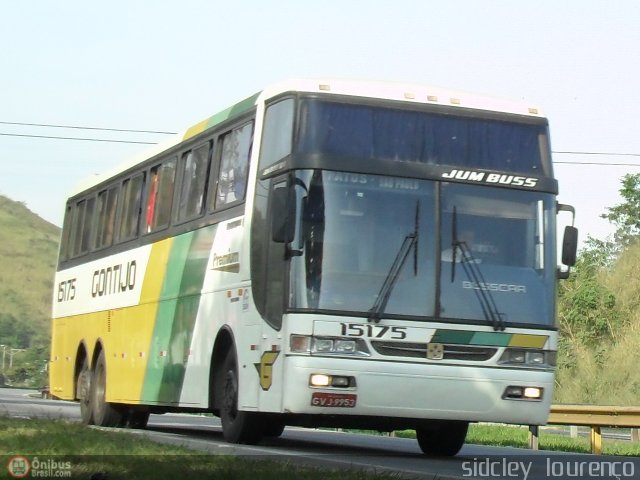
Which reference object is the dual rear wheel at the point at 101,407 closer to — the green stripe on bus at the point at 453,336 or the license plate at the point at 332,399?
the license plate at the point at 332,399

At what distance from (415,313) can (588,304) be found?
164 feet

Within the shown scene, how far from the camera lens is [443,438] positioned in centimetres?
1717

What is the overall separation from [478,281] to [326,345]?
1680 mm

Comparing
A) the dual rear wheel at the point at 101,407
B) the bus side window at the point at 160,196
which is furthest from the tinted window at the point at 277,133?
the dual rear wheel at the point at 101,407

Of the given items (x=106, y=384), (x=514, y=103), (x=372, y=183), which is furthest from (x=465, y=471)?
(x=106, y=384)

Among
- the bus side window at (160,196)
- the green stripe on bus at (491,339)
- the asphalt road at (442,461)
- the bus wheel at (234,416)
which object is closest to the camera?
the asphalt road at (442,461)

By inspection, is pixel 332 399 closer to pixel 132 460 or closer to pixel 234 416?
pixel 234 416

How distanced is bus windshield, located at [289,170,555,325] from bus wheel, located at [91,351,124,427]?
8696 millimetres

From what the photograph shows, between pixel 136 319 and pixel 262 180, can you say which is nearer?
pixel 262 180

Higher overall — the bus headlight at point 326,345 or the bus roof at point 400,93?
the bus roof at point 400,93

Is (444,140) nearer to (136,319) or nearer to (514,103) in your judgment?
(514,103)

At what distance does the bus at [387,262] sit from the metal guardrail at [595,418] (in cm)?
438

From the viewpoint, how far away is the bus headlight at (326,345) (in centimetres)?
1474

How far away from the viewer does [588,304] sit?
63750mm
